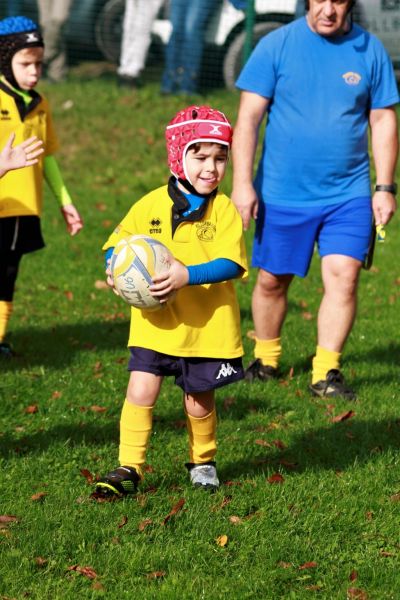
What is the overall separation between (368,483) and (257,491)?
591mm

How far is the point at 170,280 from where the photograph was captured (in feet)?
17.6

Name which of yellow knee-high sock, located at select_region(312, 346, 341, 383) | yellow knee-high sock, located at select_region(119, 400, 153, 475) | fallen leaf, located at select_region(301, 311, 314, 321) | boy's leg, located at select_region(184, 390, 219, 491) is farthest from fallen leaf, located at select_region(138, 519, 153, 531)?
fallen leaf, located at select_region(301, 311, 314, 321)

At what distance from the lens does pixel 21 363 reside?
27.8 ft

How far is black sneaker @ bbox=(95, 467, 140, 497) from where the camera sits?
577 cm

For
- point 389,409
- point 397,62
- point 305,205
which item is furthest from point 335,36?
point 397,62

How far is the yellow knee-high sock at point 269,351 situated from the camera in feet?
27.4

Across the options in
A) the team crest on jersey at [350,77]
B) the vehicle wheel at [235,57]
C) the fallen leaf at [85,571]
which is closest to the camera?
the fallen leaf at [85,571]

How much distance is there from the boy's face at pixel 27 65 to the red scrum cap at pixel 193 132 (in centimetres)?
272

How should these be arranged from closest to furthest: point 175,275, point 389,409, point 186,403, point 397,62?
point 175,275
point 186,403
point 389,409
point 397,62

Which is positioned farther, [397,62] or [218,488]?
[397,62]

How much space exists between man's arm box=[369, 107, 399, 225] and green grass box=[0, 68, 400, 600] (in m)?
1.17

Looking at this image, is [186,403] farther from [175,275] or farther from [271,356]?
[271,356]

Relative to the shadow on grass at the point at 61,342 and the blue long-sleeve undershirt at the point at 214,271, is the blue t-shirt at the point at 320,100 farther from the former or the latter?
the blue long-sleeve undershirt at the point at 214,271

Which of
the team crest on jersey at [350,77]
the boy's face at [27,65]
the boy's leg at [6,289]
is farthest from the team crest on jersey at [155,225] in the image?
the boy's leg at [6,289]
